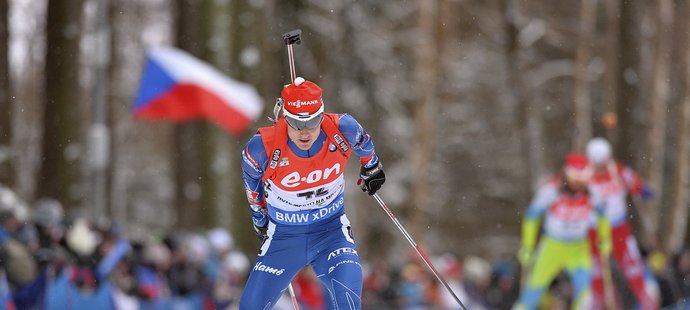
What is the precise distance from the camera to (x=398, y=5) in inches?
1075

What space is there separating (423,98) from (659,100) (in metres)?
5.27

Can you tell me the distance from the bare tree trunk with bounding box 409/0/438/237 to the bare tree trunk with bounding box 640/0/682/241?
4987 millimetres

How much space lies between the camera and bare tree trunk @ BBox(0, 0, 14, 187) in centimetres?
1759

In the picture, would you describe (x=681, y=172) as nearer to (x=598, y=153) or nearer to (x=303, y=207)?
(x=598, y=153)

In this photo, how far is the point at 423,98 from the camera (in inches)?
1056

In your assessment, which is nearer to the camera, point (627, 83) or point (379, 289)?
point (379, 289)

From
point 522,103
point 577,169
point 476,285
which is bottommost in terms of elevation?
point 522,103

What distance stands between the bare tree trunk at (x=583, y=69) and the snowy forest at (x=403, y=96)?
51 mm

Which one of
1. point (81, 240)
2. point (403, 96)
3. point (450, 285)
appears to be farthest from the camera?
point (403, 96)

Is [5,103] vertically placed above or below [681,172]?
above

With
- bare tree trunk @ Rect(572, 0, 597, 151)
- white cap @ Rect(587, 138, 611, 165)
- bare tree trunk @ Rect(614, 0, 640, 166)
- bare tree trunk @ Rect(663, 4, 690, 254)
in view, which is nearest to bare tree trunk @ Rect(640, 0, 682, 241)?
bare tree trunk @ Rect(663, 4, 690, 254)

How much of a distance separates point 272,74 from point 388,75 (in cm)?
844

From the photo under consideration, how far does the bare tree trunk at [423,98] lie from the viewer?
2669 cm

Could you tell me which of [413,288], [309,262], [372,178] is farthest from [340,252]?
[413,288]
